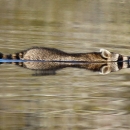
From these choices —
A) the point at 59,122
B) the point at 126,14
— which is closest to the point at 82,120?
the point at 59,122

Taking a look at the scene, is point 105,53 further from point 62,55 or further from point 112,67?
point 62,55

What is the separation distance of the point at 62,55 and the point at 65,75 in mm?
130

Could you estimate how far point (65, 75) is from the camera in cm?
359

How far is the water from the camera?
Result: 11.6 feet

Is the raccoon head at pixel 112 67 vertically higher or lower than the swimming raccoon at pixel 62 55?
lower

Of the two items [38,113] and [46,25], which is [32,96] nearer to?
[38,113]

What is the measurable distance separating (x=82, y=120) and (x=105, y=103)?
148 mm

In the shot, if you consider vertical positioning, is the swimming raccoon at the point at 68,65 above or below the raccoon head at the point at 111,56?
below

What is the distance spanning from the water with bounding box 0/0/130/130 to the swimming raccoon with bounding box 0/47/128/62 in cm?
3

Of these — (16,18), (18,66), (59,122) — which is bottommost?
(59,122)

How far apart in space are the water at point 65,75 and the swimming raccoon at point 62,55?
0.09 feet

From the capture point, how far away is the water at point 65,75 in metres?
3.53

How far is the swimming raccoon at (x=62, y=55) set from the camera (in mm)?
3631

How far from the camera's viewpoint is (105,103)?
3.55 meters
